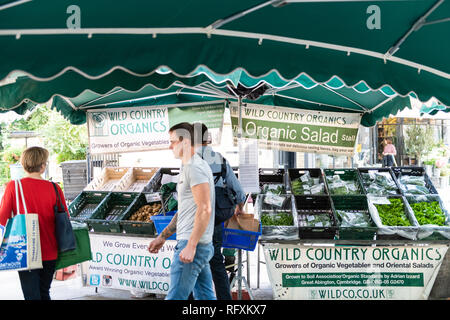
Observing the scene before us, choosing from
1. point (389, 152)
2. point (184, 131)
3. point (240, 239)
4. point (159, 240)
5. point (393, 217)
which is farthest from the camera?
point (389, 152)

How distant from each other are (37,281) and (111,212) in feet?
8.44

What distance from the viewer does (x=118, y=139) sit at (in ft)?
23.2

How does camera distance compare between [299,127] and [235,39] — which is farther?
[299,127]

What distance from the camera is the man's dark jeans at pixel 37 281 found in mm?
3557

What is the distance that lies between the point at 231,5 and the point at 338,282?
3.49m

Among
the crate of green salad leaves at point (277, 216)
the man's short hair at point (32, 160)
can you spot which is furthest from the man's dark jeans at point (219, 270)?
the man's short hair at point (32, 160)

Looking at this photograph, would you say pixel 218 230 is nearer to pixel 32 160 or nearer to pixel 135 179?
pixel 32 160

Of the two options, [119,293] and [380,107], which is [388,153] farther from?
[119,293]

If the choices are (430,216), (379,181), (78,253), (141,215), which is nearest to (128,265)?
(141,215)

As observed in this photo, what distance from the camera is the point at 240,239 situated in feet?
15.2

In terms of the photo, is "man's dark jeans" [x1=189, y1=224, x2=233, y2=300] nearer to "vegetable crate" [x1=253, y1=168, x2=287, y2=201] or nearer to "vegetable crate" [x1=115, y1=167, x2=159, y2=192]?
"vegetable crate" [x1=253, y1=168, x2=287, y2=201]

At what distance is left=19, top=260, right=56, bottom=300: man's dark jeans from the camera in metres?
3.56

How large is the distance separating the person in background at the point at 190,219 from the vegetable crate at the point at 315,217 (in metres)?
1.95
